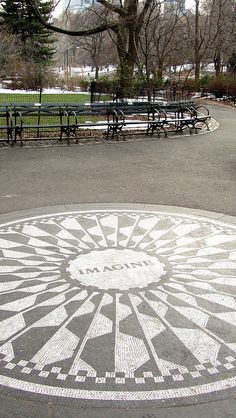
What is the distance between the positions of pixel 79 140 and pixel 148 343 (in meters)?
11.2

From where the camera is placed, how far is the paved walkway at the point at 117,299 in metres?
3.10

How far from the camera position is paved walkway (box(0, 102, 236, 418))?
3102mm

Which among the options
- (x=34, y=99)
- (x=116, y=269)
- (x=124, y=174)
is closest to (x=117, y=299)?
(x=116, y=269)

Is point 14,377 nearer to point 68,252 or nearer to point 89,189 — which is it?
point 68,252

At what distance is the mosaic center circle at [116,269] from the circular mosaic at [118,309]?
0.04 ft

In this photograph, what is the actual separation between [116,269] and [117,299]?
0.70 meters

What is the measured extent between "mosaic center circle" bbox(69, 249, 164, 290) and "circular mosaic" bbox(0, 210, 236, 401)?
11 mm

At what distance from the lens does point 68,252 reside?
5.48 meters

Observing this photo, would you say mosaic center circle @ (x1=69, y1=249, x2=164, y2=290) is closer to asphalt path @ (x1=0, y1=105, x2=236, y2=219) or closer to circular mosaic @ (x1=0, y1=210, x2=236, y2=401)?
circular mosaic @ (x1=0, y1=210, x2=236, y2=401)

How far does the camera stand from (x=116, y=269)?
5.00 metres

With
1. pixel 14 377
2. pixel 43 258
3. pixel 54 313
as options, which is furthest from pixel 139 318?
pixel 43 258

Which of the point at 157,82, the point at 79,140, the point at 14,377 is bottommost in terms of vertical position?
the point at 14,377

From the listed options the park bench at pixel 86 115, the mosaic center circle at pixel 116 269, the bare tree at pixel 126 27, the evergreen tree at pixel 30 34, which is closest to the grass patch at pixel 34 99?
the bare tree at pixel 126 27

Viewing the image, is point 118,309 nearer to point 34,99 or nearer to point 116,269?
point 116,269
